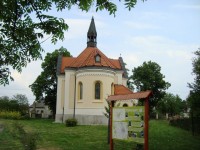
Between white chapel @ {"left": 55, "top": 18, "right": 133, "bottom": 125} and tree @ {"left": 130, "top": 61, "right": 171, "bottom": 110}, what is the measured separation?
67.1ft

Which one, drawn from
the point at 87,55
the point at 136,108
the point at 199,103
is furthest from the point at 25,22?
the point at 87,55

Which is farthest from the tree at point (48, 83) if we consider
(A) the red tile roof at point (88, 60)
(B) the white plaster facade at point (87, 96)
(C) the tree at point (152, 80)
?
(C) the tree at point (152, 80)

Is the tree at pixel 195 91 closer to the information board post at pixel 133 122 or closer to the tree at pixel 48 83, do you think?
the information board post at pixel 133 122

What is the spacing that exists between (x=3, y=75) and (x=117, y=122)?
7720 mm

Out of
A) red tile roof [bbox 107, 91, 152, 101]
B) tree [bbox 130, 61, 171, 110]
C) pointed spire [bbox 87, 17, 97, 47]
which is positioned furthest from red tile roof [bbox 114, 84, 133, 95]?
red tile roof [bbox 107, 91, 152, 101]

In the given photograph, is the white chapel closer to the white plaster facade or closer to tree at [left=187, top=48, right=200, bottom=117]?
the white plaster facade

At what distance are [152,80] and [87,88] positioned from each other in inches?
1065

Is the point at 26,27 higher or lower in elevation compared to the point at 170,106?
lower

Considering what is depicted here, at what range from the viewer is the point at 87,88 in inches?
1390

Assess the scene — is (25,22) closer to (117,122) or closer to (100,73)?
(117,122)

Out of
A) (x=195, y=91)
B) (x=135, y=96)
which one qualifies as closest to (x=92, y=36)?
(x=195, y=91)

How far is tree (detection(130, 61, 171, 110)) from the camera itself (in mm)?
59438

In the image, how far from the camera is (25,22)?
4.78 m

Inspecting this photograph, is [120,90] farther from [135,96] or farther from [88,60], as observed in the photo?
[135,96]
